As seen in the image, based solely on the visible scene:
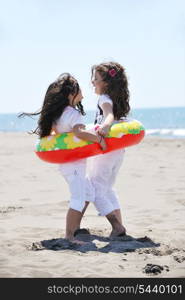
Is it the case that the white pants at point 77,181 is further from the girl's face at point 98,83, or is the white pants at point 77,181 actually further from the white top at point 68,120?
the girl's face at point 98,83

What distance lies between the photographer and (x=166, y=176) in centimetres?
1021

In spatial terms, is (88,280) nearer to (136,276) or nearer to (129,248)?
(136,276)

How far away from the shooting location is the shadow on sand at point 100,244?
524 cm

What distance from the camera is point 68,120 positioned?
547cm

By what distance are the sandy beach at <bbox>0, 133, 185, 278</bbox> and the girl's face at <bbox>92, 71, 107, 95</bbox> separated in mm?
1410

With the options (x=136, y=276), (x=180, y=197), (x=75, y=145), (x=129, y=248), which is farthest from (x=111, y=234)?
(x=180, y=197)

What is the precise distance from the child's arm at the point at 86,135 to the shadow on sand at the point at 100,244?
0.89 m

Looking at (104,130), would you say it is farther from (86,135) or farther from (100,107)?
(100,107)

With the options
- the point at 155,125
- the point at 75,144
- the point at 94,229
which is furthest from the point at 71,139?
the point at 155,125

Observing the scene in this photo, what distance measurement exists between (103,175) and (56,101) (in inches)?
33.0

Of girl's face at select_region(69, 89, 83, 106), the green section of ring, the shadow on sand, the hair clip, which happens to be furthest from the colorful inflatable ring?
the shadow on sand

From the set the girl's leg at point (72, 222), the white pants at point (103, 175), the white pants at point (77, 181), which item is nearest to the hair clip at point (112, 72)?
the white pants at point (103, 175)

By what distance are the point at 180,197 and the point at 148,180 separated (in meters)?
1.82

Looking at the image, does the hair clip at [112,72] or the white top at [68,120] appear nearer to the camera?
the white top at [68,120]
